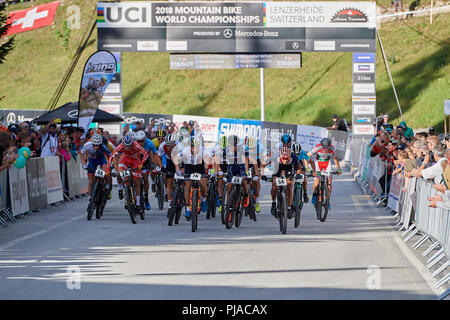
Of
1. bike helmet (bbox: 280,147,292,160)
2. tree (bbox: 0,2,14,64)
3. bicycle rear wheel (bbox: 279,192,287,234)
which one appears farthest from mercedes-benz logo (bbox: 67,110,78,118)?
bicycle rear wheel (bbox: 279,192,287,234)

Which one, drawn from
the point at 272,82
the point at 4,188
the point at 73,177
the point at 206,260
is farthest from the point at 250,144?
the point at 272,82

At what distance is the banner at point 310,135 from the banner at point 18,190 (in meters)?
24.0

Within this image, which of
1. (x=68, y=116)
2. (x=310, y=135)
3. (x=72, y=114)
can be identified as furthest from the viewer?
(x=310, y=135)

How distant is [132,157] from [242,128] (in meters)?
30.5

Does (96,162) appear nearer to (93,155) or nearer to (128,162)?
(93,155)

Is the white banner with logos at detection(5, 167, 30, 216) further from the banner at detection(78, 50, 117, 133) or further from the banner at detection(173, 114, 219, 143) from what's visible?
the banner at detection(173, 114, 219, 143)

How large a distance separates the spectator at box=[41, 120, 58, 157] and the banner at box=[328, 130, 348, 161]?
19099mm

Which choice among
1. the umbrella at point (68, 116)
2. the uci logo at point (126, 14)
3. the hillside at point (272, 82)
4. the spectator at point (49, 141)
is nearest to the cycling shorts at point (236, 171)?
the spectator at point (49, 141)

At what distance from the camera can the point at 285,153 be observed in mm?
16547

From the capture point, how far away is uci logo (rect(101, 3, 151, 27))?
37.0 m

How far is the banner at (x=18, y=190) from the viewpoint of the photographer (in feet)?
58.3

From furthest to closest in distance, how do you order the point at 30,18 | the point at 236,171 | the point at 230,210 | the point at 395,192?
1. the point at 30,18
2. the point at 395,192
3. the point at 236,171
4. the point at 230,210

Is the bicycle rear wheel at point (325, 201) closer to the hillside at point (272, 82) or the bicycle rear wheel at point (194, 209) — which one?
the bicycle rear wheel at point (194, 209)
